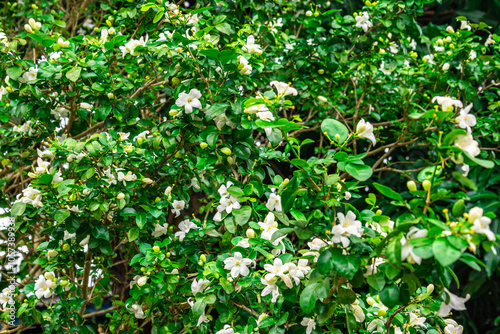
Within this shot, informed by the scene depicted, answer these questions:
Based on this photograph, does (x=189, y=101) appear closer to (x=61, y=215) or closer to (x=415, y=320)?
(x=61, y=215)

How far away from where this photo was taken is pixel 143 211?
1501 millimetres

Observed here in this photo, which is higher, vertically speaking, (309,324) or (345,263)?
(345,263)

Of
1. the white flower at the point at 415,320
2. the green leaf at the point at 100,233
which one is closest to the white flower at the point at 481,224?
the white flower at the point at 415,320

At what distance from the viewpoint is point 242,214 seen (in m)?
1.18

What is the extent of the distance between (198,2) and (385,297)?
1.42m

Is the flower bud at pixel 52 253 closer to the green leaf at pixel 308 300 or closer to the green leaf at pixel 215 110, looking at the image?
the green leaf at pixel 215 110

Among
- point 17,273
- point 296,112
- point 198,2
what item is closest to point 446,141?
point 198,2

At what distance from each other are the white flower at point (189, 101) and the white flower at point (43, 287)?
79 centimetres

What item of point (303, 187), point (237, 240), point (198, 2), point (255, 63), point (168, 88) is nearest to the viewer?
point (303, 187)

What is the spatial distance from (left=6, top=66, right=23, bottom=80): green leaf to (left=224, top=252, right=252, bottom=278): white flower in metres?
1.03

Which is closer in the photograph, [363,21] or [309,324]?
[309,324]

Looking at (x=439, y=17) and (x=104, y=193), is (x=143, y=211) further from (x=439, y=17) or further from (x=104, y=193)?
(x=439, y=17)

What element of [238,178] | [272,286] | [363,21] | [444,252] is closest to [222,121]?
[238,178]

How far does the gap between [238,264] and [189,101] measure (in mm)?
480
